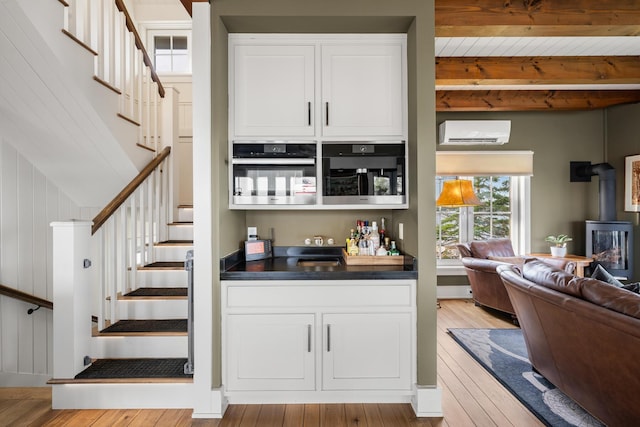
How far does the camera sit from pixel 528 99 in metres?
4.57

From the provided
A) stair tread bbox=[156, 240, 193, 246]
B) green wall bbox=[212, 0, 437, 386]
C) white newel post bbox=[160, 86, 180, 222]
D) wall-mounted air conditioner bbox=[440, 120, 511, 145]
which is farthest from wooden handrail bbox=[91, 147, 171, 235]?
wall-mounted air conditioner bbox=[440, 120, 511, 145]

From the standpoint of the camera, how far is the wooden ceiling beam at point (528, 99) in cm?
451

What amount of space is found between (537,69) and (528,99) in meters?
0.93

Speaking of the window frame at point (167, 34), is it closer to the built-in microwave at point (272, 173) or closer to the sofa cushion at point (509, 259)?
the built-in microwave at point (272, 173)

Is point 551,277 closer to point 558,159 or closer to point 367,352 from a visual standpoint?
point 367,352

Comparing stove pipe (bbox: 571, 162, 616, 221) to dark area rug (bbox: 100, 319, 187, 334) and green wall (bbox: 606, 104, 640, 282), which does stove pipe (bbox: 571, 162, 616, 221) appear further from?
dark area rug (bbox: 100, 319, 187, 334)

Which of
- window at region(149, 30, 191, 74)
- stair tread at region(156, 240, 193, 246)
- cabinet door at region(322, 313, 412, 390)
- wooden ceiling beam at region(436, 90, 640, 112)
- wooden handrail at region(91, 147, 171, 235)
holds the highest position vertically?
window at region(149, 30, 191, 74)

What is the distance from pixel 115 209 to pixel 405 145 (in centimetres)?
227

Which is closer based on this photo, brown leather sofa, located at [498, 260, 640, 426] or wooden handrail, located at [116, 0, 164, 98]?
brown leather sofa, located at [498, 260, 640, 426]

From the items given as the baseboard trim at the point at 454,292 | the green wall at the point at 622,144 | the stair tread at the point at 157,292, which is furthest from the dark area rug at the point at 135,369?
the green wall at the point at 622,144

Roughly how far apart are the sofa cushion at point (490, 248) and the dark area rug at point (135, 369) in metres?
3.62

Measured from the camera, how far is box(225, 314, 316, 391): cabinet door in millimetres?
2248

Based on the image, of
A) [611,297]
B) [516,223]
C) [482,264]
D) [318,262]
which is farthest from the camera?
[516,223]

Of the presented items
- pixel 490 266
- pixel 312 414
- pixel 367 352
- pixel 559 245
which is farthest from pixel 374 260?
pixel 559 245
